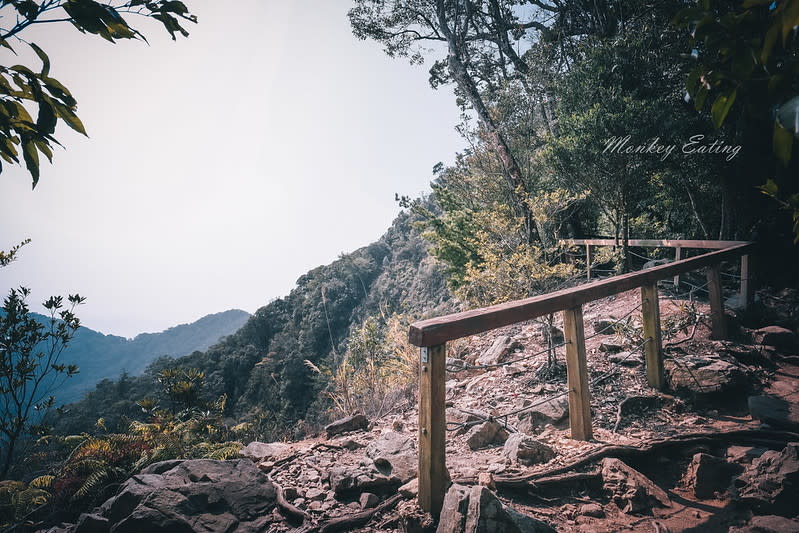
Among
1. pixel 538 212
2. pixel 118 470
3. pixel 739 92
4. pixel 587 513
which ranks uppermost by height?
pixel 538 212

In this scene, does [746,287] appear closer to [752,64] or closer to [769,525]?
[769,525]

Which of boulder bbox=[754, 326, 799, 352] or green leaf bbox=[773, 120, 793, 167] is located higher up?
green leaf bbox=[773, 120, 793, 167]

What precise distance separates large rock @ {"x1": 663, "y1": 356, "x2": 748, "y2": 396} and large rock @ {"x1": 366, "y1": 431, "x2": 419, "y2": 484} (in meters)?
2.46

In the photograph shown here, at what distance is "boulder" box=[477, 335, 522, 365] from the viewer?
520 centimetres

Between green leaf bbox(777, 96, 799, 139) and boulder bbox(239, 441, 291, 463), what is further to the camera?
boulder bbox(239, 441, 291, 463)

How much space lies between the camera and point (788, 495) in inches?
60.5

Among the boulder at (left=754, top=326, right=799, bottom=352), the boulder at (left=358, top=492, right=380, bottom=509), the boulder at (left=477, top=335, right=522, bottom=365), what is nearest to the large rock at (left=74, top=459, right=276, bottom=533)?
the boulder at (left=358, top=492, right=380, bottom=509)

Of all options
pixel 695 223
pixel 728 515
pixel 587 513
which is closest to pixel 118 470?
pixel 587 513

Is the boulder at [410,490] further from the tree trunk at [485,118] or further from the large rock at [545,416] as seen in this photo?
the tree trunk at [485,118]

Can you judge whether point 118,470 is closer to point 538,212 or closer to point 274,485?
point 274,485

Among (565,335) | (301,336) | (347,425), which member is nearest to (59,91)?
(565,335)

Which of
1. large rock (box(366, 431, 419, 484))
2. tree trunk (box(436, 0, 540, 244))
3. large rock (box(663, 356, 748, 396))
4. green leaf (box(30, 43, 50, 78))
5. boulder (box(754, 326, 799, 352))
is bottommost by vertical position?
large rock (box(366, 431, 419, 484))

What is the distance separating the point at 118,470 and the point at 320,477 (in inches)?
78.1

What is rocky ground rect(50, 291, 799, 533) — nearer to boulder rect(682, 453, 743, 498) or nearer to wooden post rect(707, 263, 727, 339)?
boulder rect(682, 453, 743, 498)
